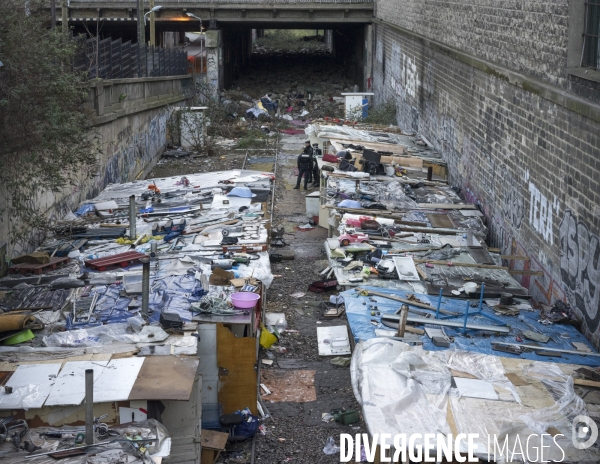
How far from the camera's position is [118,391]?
8305 millimetres

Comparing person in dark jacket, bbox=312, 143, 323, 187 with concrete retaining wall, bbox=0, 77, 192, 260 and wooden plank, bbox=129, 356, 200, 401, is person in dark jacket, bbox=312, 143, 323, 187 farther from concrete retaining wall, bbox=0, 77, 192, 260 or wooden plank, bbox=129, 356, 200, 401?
wooden plank, bbox=129, 356, 200, 401

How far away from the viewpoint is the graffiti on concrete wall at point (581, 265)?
34.0ft

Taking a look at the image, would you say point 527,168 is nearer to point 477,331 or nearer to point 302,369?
point 477,331

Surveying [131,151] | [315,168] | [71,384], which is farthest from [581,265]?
[131,151]

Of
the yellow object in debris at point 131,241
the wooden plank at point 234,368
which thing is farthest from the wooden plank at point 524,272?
the yellow object in debris at point 131,241

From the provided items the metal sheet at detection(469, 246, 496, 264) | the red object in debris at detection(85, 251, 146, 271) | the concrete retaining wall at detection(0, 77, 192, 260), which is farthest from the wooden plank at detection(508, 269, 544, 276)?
the concrete retaining wall at detection(0, 77, 192, 260)

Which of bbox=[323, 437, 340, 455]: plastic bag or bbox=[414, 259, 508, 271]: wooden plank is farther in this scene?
bbox=[414, 259, 508, 271]: wooden plank

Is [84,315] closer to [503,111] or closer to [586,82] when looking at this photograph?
[586,82]

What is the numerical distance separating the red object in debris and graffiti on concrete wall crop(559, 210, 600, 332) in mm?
7151

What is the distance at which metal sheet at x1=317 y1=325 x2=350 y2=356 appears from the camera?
12766 mm

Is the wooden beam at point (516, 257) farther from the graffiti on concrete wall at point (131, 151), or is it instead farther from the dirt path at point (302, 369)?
the graffiti on concrete wall at point (131, 151)

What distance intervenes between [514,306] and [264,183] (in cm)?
882

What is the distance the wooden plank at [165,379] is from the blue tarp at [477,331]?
2.63m

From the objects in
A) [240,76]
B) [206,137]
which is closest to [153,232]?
[206,137]
